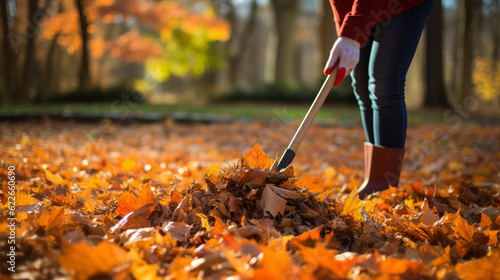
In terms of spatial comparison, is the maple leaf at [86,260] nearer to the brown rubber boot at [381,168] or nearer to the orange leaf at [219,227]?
the orange leaf at [219,227]

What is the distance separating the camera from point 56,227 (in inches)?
48.8

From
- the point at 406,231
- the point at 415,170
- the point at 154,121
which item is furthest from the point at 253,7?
the point at 406,231

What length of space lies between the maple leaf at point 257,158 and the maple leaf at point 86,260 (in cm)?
77

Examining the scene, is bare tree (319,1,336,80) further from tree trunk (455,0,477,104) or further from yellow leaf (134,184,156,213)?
yellow leaf (134,184,156,213)

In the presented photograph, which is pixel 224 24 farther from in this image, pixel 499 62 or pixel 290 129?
pixel 499 62

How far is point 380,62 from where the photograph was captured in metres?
1.98

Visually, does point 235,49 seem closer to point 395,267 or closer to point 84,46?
point 84,46

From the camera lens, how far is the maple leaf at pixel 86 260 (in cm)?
96

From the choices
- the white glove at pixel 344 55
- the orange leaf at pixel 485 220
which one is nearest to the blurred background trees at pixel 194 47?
the white glove at pixel 344 55

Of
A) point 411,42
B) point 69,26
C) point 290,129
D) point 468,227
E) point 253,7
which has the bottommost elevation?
point 290,129

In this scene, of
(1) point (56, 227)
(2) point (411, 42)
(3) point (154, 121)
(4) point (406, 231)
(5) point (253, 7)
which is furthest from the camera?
(5) point (253, 7)

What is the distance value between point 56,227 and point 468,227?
1.51 meters

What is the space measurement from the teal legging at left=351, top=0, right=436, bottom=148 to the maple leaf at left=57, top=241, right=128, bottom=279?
5.31ft

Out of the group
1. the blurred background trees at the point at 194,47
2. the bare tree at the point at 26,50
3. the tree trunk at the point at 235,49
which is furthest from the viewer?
the tree trunk at the point at 235,49
